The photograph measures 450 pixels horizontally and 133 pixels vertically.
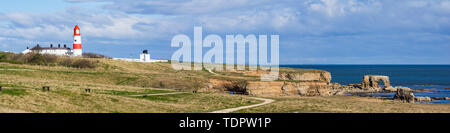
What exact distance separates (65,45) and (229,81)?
59978mm

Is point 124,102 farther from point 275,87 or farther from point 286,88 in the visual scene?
point 286,88

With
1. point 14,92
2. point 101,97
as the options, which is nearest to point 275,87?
point 101,97

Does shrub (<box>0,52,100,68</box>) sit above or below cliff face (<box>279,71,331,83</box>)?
above

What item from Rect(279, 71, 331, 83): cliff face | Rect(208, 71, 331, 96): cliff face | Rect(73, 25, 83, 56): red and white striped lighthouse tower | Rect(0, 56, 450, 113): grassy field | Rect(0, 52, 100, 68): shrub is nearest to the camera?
Rect(0, 56, 450, 113): grassy field

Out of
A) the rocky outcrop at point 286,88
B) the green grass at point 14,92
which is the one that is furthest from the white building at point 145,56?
the green grass at point 14,92

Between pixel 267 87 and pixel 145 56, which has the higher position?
pixel 145 56

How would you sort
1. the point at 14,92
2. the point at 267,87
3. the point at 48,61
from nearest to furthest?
the point at 14,92 → the point at 267,87 → the point at 48,61

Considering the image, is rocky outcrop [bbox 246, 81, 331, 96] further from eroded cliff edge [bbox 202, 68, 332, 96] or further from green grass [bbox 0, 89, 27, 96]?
green grass [bbox 0, 89, 27, 96]

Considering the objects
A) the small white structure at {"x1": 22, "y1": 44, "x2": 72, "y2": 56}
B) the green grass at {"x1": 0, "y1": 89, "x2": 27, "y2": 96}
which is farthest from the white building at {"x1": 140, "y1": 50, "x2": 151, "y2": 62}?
the green grass at {"x1": 0, "y1": 89, "x2": 27, "y2": 96}

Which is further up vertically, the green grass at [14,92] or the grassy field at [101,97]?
the green grass at [14,92]

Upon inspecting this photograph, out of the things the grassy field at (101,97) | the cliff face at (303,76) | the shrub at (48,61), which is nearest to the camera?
the grassy field at (101,97)

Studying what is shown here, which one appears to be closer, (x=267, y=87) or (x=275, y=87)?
(x=267, y=87)

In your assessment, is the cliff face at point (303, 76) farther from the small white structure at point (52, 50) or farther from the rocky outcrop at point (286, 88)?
the small white structure at point (52, 50)

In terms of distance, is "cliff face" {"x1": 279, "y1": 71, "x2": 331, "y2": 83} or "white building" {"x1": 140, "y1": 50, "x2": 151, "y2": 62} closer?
"cliff face" {"x1": 279, "y1": 71, "x2": 331, "y2": 83}
